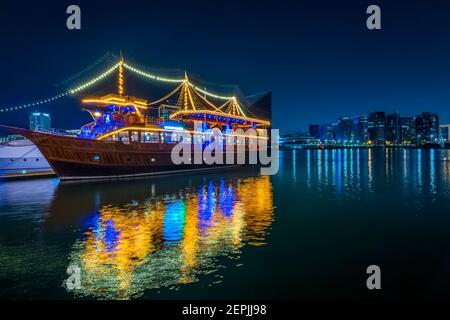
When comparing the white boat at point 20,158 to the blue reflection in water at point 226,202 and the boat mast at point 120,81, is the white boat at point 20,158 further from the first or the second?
the blue reflection in water at point 226,202

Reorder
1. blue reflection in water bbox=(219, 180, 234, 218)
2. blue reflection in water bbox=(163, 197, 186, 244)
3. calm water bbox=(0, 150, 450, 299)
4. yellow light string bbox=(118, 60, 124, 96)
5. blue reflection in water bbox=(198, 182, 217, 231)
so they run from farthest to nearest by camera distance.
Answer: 1. yellow light string bbox=(118, 60, 124, 96)
2. blue reflection in water bbox=(219, 180, 234, 218)
3. blue reflection in water bbox=(198, 182, 217, 231)
4. blue reflection in water bbox=(163, 197, 186, 244)
5. calm water bbox=(0, 150, 450, 299)

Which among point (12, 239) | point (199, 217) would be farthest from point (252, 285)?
point (12, 239)

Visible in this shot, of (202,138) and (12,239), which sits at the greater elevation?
(202,138)

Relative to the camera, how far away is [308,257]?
1187cm

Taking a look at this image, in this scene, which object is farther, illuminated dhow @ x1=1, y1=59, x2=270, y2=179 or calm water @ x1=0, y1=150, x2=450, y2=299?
illuminated dhow @ x1=1, y1=59, x2=270, y2=179

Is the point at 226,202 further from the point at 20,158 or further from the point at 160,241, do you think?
the point at 20,158

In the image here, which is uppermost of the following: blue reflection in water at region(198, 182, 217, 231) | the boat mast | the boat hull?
the boat mast

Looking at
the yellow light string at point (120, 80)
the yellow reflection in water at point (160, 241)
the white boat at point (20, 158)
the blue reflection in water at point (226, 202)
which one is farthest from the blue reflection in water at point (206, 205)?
the white boat at point (20, 158)

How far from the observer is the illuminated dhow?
36.2 m

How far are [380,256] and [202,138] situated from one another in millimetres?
43915

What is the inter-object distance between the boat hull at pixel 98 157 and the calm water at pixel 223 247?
42.8 ft

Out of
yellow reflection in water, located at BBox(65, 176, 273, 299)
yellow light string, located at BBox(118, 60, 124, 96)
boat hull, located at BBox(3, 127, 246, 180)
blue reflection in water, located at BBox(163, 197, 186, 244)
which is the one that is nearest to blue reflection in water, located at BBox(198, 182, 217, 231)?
yellow reflection in water, located at BBox(65, 176, 273, 299)

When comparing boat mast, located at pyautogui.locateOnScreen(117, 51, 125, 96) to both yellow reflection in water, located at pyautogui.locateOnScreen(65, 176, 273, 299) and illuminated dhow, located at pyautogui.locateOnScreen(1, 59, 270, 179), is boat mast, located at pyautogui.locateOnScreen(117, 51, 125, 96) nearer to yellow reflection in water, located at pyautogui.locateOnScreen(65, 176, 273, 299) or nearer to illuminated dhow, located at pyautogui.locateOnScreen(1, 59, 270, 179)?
illuminated dhow, located at pyautogui.locateOnScreen(1, 59, 270, 179)

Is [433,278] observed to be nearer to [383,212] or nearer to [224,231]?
[224,231]
